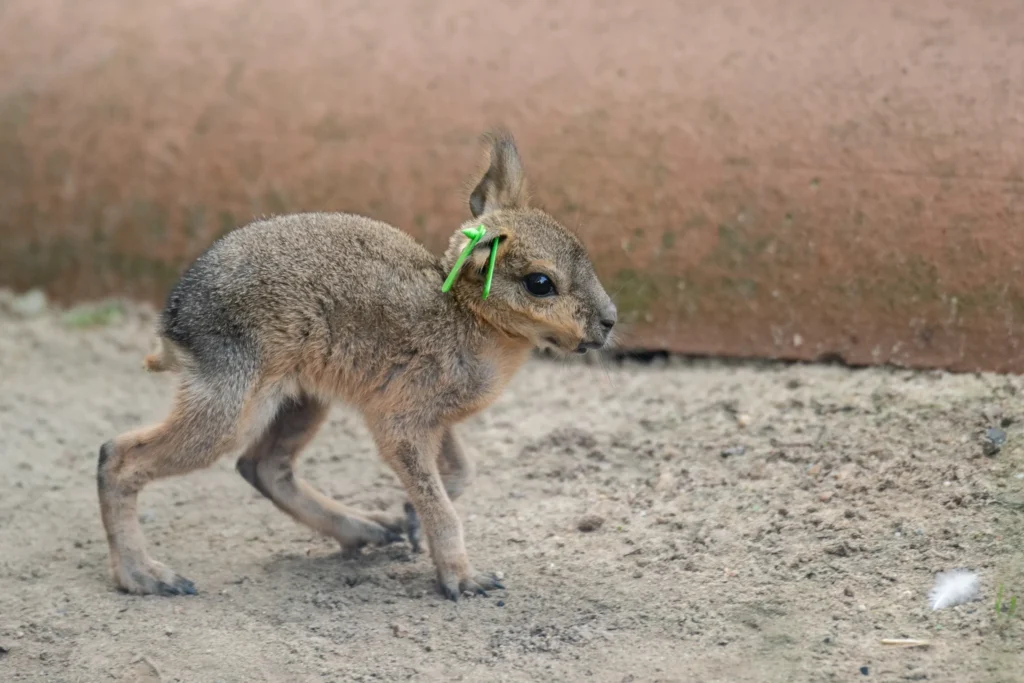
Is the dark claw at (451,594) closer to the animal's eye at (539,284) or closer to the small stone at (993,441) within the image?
the animal's eye at (539,284)

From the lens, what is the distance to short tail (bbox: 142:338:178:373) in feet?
17.5

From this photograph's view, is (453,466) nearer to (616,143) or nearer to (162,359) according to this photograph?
(162,359)

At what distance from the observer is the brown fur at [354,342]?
510cm

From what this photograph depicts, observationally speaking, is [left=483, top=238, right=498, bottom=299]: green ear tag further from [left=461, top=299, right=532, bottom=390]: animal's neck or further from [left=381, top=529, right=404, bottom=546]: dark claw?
[left=381, top=529, right=404, bottom=546]: dark claw

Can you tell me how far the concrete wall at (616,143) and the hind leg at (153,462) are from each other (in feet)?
8.94

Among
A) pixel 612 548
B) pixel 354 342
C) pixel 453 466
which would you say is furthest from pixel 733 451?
pixel 354 342

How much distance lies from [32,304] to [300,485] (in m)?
3.91

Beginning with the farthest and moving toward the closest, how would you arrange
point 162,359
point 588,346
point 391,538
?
1. point 391,538
2. point 162,359
3. point 588,346

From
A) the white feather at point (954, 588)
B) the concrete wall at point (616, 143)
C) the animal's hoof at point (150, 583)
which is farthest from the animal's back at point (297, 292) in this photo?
the white feather at point (954, 588)

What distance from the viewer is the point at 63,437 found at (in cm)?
704

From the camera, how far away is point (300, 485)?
5.68 m

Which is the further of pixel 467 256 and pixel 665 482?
pixel 665 482

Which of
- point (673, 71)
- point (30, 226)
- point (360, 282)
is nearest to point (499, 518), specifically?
point (360, 282)

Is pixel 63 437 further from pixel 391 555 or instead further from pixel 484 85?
pixel 484 85
